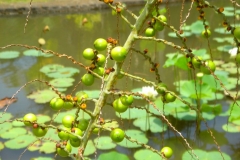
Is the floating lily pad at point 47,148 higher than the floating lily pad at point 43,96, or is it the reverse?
the floating lily pad at point 43,96

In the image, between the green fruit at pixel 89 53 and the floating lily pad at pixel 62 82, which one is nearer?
the green fruit at pixel 89 53

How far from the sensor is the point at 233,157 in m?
2.06

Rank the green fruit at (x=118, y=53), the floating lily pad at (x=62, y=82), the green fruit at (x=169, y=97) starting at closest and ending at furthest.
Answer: the green fruit at (x=118, y=53) → the green fruit at (x=169, y=97) → the floating lily pad at (x=62, y=82)

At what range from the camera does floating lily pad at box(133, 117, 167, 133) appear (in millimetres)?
2221

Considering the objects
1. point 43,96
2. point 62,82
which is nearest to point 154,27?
point 43,96

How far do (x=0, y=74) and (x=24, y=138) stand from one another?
107cm

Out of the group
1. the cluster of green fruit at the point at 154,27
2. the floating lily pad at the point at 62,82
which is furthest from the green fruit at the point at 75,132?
the floating lily pad at the point at 62,82

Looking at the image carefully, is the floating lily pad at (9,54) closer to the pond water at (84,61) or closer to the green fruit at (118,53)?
the pond water at (84,61)

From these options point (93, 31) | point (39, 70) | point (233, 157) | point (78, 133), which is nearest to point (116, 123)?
point (233, 157)

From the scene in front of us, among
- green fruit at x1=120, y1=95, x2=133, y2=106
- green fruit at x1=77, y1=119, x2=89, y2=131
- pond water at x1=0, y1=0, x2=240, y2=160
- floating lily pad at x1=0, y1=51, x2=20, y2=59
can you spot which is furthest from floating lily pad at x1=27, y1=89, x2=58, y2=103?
green fruit at x1=120, y1=95, x2=133, y2=106

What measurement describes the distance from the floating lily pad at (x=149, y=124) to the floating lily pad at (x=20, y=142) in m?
0.60

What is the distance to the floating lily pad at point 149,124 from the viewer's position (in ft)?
7.29

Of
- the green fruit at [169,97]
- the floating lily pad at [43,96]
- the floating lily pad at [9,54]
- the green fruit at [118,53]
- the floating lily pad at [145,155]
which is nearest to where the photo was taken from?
the green fruit at [118,53]

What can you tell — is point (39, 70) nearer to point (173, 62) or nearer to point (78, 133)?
point (173, 62)
